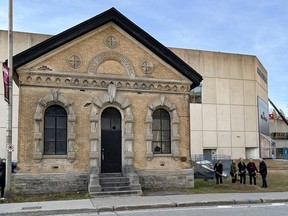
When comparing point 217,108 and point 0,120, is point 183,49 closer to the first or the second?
point 217,108

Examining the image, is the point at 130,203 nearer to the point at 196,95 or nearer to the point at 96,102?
the point at 96,102

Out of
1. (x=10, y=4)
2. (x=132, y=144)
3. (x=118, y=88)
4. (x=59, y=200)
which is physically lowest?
(x=59, y=200)

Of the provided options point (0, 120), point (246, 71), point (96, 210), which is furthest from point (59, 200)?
point (246, 71)

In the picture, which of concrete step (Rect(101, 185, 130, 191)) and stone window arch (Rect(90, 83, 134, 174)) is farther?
stone window arch (Rect(90, 83, 134, 174))

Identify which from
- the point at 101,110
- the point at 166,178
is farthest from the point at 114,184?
the point at 101,110

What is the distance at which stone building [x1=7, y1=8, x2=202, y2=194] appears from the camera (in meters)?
16.1

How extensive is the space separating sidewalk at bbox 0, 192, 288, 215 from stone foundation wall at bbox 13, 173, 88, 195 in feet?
6.88

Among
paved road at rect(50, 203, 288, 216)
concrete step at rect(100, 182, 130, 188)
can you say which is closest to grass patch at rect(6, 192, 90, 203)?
concrete step at rect(100, 182, 130, 188)

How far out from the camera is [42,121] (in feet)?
53.3

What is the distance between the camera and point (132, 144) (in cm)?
1725

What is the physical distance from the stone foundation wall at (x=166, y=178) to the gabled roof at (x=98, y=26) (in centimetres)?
492

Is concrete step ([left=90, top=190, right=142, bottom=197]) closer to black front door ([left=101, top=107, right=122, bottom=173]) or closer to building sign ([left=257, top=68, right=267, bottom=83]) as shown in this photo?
black front door ([left=101, top=107, right=122, bottom=173])

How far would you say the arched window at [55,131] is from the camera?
648 inches

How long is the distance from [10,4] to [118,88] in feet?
20.1
